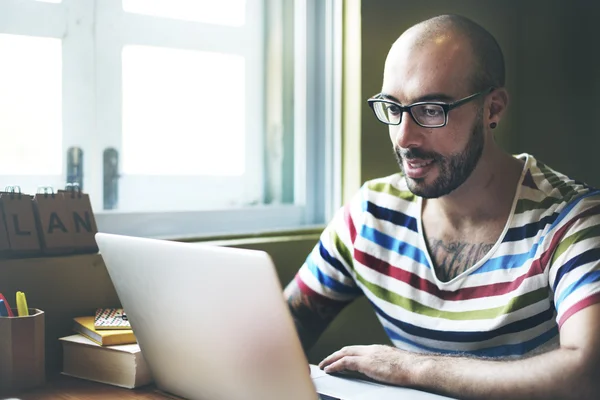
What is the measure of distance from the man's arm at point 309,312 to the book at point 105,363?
1.65ft

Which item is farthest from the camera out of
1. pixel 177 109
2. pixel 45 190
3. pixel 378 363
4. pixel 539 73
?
pixel 539 73

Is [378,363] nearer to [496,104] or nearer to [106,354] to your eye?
[106,354]

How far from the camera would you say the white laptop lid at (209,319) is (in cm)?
91

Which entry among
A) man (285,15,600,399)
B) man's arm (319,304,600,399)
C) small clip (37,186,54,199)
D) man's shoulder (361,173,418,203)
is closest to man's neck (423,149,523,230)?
man (285,15,600,399)

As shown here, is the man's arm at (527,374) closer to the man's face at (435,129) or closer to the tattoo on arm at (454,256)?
the tattoo on arm at (454,256)

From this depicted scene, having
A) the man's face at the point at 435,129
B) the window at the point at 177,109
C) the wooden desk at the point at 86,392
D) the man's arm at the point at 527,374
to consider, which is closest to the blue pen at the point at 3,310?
the wooden desk at the point at 86,392

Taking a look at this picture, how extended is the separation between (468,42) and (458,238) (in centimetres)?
41

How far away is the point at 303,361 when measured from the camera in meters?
0.90

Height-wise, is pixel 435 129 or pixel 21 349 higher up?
pixel 435 129

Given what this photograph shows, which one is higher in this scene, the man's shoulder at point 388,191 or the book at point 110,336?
the man's shoulder at point 388,191

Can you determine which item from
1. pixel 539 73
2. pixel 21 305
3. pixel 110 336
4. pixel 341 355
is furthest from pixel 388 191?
pixel 539 73

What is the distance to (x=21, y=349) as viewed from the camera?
1.18m

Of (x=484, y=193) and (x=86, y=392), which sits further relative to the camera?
(x=484, y=193)

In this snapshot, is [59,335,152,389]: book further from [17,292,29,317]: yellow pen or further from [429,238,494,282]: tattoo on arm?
[429,238,494,282]: tattoo on arm
